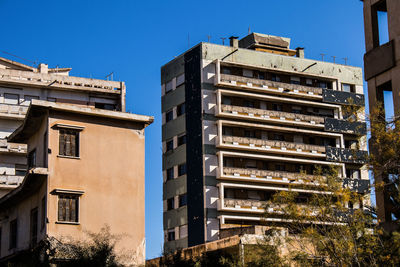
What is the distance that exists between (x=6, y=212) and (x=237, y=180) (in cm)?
2527

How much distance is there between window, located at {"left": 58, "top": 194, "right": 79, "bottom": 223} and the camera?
35.1 m

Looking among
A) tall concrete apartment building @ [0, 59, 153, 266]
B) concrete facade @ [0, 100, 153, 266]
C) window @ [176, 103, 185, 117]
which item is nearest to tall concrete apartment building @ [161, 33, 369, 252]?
window @ [176, 103, 185, 117]

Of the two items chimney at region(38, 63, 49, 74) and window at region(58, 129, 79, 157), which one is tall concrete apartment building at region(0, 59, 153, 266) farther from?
chimney at region(38, 63, 49, 74)

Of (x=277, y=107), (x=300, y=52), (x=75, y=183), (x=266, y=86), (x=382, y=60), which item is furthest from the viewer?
(x=300, y=52)

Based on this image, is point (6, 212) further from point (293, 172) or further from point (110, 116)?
point (293, 172)

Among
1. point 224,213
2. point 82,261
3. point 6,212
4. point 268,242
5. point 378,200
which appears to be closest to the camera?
point 378,200

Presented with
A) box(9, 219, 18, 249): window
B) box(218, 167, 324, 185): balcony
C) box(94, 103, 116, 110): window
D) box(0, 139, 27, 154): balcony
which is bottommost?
box(9, 219, 18, 249): window

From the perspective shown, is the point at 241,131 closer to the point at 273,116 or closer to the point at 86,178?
the point at 273,116

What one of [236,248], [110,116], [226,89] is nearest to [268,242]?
[236,248]

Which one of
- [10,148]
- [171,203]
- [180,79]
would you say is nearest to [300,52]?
[180,79]

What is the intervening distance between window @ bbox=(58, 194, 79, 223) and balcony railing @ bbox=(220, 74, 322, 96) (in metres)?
29.8

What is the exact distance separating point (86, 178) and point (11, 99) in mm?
25255

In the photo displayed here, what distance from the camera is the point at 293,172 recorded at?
217ft

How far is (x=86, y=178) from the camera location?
119ft
